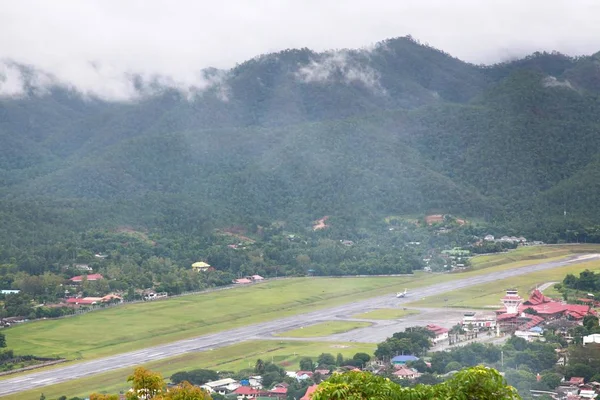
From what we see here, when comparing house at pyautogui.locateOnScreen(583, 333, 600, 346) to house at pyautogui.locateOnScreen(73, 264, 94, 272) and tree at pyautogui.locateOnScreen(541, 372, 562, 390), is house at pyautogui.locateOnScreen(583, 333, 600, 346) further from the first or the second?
house at pyautogui.locateOnScreen(73, 264, 94, 272)

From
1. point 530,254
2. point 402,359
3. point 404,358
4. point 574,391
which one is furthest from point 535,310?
point 530,254

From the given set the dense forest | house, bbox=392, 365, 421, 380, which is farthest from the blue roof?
the dense forest

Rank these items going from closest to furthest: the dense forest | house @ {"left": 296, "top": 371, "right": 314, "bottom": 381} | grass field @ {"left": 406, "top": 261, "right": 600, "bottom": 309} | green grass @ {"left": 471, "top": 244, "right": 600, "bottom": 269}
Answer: house @ {"left": 296, "top": 371, "right": 314, "bottom": 381}
grass field @ {"left": 406, "top": 261, "right": 600, "bottom": 309}
green grass @ {"left": 471, "top": 244, "right": 600, "bottom": 269}
the dense forest

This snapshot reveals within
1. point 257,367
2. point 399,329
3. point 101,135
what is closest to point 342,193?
point 101,135

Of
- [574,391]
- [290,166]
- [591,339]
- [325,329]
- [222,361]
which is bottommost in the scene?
[574,391]

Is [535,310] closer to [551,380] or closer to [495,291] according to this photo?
[495,291]

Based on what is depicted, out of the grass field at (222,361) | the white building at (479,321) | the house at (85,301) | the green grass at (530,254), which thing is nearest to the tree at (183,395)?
the grass field at (222,361)

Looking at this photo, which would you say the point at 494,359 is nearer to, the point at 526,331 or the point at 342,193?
the point at 526,331
